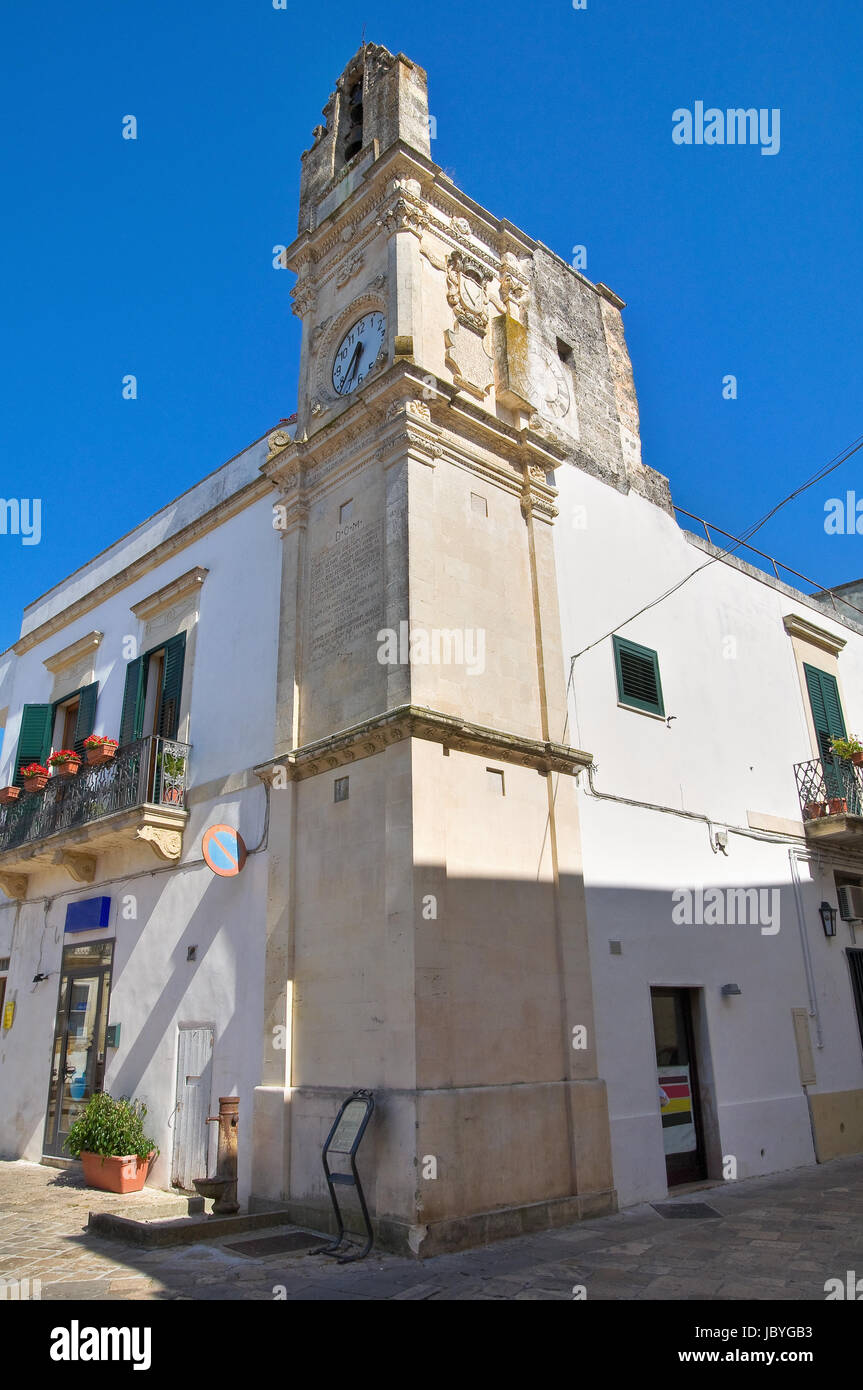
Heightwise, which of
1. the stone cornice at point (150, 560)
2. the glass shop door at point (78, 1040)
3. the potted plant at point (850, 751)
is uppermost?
the stone cornice at point (150, 560)

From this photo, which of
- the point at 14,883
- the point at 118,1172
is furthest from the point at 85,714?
the point at 118,1172

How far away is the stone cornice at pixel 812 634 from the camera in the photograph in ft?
50.3

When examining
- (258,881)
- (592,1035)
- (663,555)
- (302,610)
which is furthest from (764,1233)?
(663,555)

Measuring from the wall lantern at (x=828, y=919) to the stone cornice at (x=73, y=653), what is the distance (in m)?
11.8

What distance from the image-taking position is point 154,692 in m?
13.5

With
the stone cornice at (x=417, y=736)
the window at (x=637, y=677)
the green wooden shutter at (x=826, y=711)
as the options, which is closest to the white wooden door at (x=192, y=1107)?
the stone cornice at (x=417, y=736)

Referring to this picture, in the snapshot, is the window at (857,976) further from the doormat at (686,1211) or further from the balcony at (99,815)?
the balcony at (99,815)

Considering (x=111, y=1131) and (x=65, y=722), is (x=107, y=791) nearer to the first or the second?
(x=65, y=722)

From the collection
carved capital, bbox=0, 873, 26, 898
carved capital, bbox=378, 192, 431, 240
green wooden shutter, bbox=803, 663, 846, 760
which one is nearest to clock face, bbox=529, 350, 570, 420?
carved capital, bbox=378, 192, 431, 240

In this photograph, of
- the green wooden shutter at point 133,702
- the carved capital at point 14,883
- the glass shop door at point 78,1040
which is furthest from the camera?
the carved capital at point 14,883

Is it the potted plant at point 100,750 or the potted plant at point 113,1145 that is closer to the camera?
the potted plant at point 113,1145

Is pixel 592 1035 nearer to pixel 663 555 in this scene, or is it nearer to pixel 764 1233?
pixel 764 1233

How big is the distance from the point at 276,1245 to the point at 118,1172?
11.8ft

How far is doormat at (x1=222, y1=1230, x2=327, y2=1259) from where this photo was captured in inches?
285
